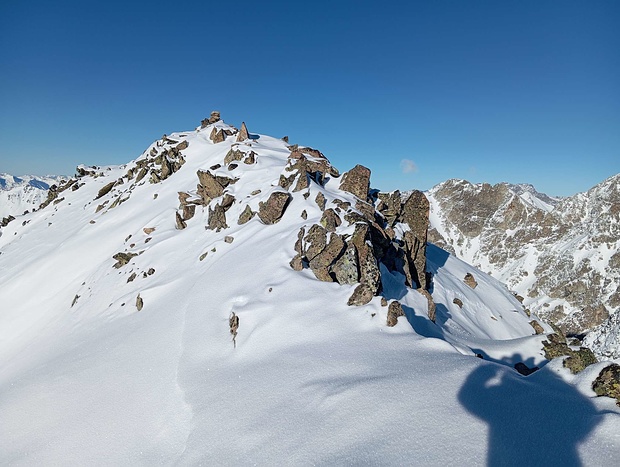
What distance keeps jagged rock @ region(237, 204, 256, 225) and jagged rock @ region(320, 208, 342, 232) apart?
787cm

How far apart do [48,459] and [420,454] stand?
13.1m

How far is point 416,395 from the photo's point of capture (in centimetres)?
792

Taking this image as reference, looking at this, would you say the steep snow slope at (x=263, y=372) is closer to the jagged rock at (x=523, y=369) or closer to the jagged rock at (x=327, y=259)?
the jagged rock at (x=523, y=369)

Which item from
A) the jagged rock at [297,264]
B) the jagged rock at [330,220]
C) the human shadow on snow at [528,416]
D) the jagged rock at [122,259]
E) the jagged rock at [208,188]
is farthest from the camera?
the jagged rock at [208,188]

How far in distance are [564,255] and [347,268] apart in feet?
675

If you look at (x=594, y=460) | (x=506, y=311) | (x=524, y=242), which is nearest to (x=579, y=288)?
(x=524, y=242)

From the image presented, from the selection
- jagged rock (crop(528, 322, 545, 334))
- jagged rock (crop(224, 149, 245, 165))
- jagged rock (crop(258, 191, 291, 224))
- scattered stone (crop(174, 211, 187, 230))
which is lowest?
jagged rock (crop(528, 322, 545, 334))

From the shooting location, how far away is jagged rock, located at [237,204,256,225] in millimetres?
24219

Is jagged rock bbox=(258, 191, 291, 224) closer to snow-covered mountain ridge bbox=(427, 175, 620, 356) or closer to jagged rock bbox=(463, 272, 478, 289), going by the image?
jagged rock bbox=(463, 272, 478, 289)

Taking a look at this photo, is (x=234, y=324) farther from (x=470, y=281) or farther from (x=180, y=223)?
(x=470, y=281)

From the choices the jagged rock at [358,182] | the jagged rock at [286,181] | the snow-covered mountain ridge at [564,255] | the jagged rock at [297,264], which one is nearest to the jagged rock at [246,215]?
the jagged rock at [286,181]

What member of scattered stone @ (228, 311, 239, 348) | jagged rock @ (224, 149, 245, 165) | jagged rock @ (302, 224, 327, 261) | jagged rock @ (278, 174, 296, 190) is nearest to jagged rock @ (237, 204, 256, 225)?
jagged rock @ (278, 174, 296, 190)

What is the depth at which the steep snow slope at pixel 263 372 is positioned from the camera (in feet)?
23.0

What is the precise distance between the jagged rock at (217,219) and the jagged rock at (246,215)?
149 cm
